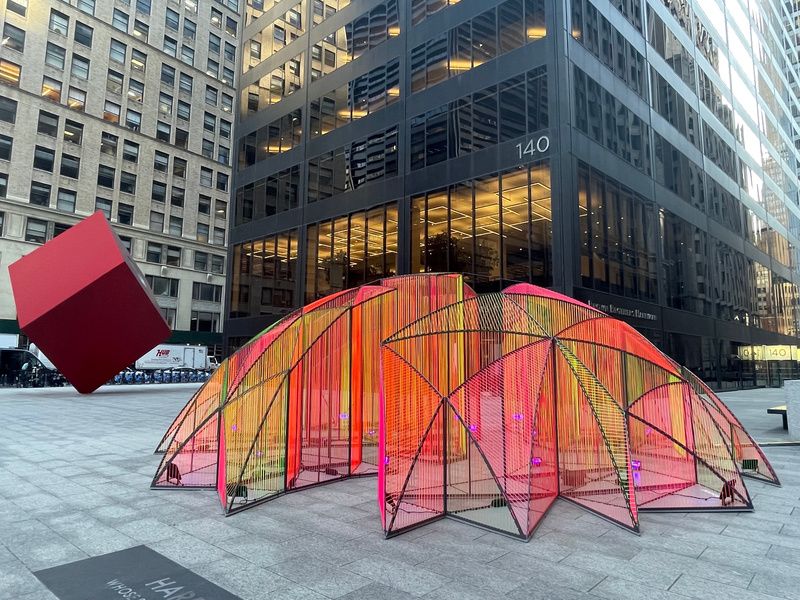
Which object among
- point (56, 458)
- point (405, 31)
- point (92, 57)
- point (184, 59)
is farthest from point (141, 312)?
point (184, 59)

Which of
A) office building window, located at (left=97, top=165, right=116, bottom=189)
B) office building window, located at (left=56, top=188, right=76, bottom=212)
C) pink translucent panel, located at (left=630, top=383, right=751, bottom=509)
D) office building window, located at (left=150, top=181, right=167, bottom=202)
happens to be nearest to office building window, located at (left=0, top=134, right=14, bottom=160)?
office building window, located at (left=56, top=188, right=76, bottom=212)

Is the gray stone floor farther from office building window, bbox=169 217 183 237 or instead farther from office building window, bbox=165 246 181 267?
office building window, bbox=169 217 183 237

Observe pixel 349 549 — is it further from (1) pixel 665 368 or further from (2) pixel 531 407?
(1) pixel 665 368

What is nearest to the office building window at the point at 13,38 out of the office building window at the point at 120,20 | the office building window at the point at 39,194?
the office building window at the point at 120,20

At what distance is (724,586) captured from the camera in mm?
4859

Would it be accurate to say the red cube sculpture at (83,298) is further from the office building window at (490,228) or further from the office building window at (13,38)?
the office building window at (13,38)

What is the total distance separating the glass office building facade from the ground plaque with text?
16761mm

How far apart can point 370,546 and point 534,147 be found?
58.9 feet

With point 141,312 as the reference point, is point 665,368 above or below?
below

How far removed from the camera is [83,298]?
1956 centimetres

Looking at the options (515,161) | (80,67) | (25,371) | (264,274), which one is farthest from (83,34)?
(515,161)

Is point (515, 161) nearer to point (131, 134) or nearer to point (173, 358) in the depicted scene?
point (173, 358)

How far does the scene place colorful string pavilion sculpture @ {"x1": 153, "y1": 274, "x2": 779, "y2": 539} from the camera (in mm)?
7441

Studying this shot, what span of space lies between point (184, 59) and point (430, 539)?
67519 mm
